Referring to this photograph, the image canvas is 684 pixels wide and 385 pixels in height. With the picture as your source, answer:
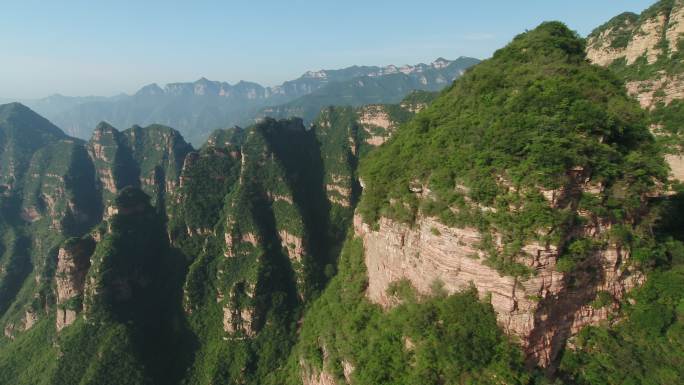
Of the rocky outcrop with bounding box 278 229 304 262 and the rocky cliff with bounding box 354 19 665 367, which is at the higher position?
the rocky cliff with bounding box 354 19 665 367

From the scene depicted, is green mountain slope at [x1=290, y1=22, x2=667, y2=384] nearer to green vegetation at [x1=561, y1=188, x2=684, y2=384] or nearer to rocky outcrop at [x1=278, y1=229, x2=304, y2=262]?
green vegetation at [x1=561, y1=188, x2=684, y2=384]

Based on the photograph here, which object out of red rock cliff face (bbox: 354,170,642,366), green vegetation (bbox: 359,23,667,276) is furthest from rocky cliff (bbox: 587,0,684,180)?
red rock cliff face (bbox: 354,170,642,366)

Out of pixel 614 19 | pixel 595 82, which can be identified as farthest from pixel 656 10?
pixel 595 82

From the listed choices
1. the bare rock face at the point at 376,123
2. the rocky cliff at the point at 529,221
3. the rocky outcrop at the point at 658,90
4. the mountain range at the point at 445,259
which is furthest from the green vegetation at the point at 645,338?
the bare rock face at the point at 376,123

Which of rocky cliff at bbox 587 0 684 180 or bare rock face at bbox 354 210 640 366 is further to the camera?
rocky cliff at bbox 587 0 684 180

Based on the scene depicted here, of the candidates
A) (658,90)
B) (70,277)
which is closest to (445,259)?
(658,90)

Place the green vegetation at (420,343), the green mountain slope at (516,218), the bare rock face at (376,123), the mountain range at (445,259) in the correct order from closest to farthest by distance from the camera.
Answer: the green mountain slope at (516,218), the mountain range at (445,259), the green vegetation at (420,343), the bare rock face at (376,123)

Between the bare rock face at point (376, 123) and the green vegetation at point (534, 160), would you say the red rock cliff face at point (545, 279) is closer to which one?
the green vegetation at point (534, 160)
